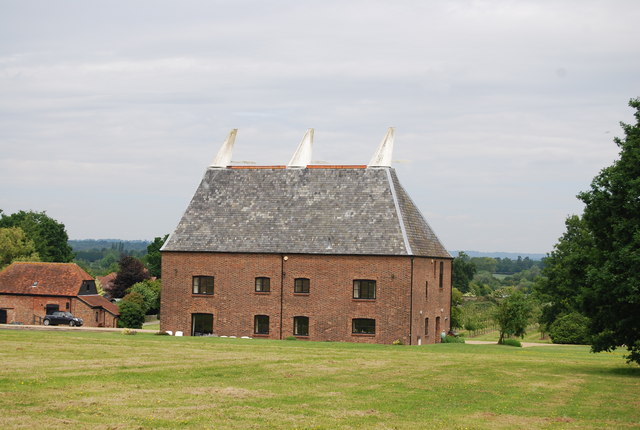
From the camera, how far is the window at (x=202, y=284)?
172ft

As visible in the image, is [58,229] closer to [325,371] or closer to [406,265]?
[406,265]

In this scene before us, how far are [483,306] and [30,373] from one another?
10258 cm

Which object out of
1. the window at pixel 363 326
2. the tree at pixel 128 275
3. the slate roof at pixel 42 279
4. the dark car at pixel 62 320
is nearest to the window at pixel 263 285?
the window at pixel 363 326

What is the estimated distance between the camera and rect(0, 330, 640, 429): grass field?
18.7 m

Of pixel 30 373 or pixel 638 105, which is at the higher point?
pixel 638 105

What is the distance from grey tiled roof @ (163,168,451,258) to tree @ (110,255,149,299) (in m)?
50.5

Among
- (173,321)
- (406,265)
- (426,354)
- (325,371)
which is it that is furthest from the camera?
(173,321)

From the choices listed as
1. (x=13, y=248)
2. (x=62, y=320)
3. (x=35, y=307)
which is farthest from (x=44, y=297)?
(x=13, y=248)

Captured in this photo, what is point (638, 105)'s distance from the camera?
2977 centimetres

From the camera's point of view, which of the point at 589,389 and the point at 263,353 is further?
the point at 263,353

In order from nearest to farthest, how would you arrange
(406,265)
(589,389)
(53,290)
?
(589,389) → (406,265) → (53,290)

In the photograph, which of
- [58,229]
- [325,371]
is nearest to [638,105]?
[325,371]

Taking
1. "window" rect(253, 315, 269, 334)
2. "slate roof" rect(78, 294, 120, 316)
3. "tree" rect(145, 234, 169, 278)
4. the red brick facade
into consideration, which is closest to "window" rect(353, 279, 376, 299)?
the red brick facade

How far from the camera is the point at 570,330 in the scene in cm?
6372
